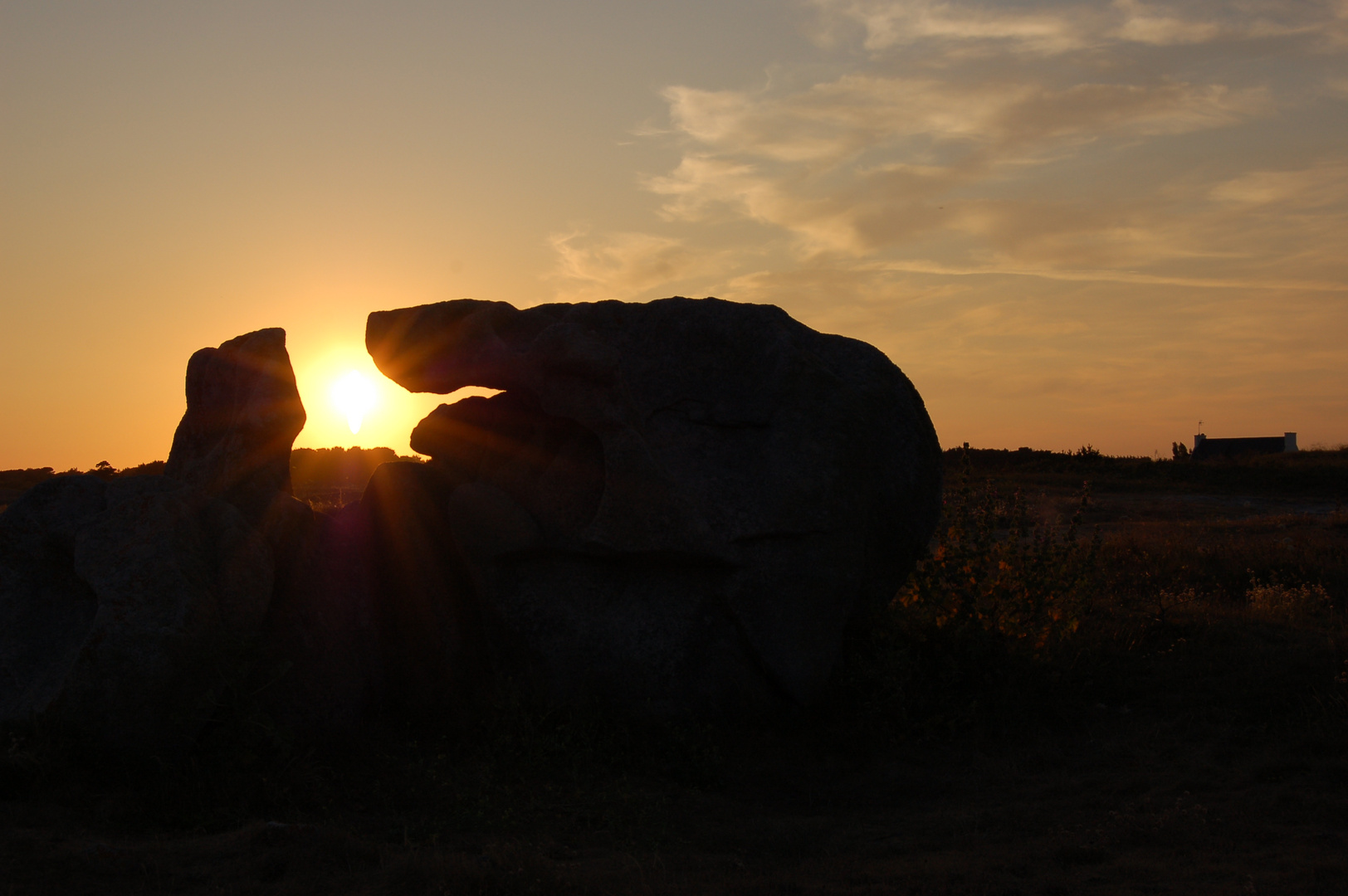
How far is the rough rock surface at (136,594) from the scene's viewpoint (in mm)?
6758

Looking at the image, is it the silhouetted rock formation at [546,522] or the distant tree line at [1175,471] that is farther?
the distant tree line at [1175,471]

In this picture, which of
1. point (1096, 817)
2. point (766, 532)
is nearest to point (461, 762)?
point (766, 532)

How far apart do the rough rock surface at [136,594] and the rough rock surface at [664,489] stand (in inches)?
63.8

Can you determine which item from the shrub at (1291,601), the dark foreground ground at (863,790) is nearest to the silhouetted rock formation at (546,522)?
the dark foreground ground at (863,790)

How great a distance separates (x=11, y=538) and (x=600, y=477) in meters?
4.28

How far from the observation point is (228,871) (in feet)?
18.0

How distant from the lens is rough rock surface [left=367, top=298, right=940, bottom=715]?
28.4 feet

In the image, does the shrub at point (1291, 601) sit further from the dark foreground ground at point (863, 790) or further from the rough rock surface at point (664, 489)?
the rough rock surface at point (664, 489)

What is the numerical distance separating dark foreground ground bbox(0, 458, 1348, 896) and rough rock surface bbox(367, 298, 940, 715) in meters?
0.57

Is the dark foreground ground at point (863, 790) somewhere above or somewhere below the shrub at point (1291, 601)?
below

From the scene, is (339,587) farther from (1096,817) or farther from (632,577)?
(1096,817)

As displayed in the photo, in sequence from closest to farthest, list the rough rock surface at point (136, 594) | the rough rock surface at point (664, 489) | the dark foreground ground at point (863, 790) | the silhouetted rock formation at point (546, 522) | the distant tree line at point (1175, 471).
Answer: the dark foreground ground at point (863, 790) < the rough rock surface at point (136, 594) < the silhouetted rock formation at point (546, 522) < the rough rock surface at point (664, 489) < the distant tree line at point (1175, 471)

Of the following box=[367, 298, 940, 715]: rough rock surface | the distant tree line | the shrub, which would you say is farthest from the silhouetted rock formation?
the distant tree line

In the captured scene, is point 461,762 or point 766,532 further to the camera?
point 766,532
